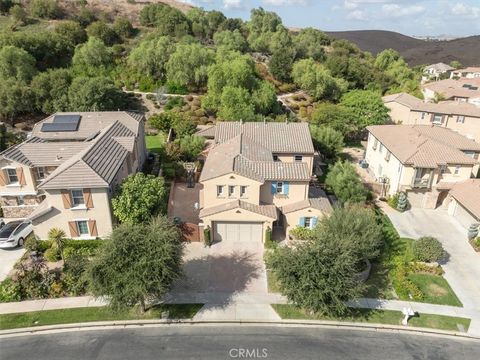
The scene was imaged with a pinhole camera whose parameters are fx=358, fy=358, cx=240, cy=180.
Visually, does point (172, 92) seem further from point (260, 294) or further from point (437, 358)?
point (437, 358)

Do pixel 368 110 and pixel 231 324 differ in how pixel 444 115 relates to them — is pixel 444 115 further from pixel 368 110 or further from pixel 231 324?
pixel 231 324

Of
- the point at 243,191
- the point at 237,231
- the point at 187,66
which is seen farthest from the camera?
the point at 187,66

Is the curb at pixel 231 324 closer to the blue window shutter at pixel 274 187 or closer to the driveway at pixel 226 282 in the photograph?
the driveway at pixel 226 282

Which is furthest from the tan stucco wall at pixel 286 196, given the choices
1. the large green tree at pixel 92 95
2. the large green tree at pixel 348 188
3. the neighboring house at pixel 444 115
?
the large green tree at pixel 92 95

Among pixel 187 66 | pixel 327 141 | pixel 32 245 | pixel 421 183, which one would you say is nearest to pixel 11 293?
pixel 32 245

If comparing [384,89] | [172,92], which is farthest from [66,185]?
[384,89]

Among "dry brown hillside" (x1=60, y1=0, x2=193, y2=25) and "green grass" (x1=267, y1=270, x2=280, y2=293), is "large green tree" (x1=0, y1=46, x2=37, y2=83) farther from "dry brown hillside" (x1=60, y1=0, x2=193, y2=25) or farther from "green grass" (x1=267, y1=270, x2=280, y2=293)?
"green grass" (x1=267, y1=270, x2=280, y2=293)

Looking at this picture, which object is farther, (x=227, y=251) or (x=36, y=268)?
(x=227, y=251)
